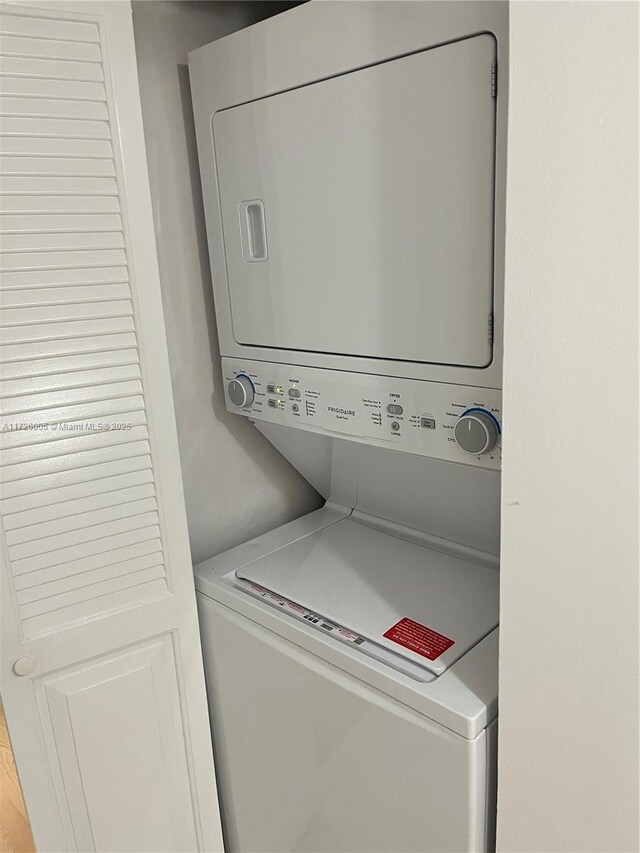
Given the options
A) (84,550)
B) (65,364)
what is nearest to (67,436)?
(65,364)

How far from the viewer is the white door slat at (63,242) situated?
50.1 inches

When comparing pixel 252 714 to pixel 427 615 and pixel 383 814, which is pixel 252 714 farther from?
pixel 427 615

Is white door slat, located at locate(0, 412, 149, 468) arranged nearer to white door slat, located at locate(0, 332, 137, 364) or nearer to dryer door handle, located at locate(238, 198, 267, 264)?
white door slat, located at locate(0, 332, 137, 364)

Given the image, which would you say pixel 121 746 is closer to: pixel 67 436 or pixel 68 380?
pixel 67 436

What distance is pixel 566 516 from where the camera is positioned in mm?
934

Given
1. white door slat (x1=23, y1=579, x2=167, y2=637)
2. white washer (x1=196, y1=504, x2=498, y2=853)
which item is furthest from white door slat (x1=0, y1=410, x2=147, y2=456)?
white washer (x1=196, y1=504, x2=498, y2=853)

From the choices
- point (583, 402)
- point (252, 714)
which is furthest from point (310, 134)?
point (252, 714)

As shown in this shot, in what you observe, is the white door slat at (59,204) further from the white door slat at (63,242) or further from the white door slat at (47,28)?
the white door slat at (47,28)

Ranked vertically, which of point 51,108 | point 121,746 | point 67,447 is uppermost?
point 51,108

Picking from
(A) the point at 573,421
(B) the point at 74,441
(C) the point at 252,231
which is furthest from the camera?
(C) the point at 252,231

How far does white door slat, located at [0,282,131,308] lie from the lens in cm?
129

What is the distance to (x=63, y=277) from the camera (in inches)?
52.4

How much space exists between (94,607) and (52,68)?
107 cm

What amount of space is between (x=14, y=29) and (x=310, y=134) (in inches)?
21.8
